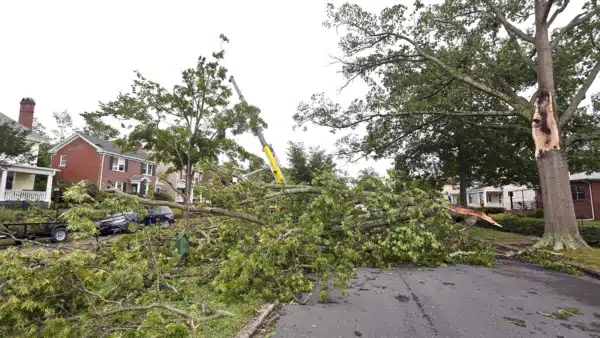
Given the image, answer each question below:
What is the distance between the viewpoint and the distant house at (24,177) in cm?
2028

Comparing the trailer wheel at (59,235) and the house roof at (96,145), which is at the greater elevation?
the house roof at (96,145)

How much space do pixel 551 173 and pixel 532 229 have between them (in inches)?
286

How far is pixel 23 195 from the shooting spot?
21.4 metres

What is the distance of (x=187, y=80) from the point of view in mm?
12734

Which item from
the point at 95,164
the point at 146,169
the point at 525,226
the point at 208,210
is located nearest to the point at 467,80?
the point at 525,226

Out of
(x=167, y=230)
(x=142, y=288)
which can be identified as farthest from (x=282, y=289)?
(x=167, y=230)

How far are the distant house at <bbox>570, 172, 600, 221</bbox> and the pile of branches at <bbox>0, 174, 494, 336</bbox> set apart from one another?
2344cm

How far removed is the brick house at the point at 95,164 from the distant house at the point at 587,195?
36.0m

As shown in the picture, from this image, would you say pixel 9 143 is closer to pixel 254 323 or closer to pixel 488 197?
pixel 254 323

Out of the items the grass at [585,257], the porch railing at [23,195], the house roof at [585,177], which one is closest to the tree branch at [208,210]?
the grass at [585,257]

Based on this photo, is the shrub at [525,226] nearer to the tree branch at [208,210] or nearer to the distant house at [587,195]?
the distant house at [587,195]

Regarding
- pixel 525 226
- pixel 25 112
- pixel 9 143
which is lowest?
pixel 525 226

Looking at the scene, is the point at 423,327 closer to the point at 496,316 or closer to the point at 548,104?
the point at 496,316

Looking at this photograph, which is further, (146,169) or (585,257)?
(146,169)
